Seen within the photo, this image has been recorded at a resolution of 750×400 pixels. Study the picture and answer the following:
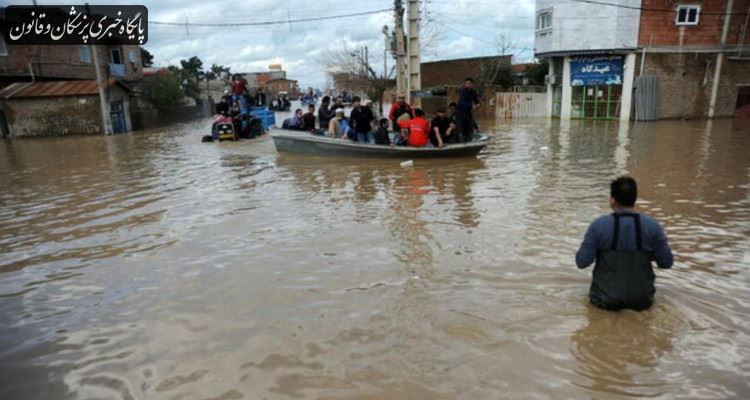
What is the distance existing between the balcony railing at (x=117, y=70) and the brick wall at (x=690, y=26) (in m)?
30.6

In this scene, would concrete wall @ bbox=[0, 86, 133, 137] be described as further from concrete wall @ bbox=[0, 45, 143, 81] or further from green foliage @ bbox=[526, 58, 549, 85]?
green foliage @ bbox=[526, 58, 549, 85]

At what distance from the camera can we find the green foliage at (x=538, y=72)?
34162mm

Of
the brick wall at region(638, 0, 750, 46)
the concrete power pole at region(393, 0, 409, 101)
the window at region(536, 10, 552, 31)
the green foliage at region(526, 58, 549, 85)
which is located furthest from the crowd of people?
the green foliage at region(526, 58, 549, 85)

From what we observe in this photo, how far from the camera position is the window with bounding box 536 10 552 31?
2759cm

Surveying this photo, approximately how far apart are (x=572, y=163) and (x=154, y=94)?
100ft

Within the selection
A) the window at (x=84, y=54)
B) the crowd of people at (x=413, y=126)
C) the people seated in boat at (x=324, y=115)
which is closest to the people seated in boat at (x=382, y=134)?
the crowd of people at (x=413, y=126)

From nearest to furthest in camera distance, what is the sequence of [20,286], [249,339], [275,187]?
[249,339]
[20,286]
[275,187]

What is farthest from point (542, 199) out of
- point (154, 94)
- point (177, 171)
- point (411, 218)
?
point (154, 94)

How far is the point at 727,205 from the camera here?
812 centimetres

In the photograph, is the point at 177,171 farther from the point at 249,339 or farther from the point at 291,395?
the point at 291,395

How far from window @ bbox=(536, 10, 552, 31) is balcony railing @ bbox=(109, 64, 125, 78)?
26.0 meters

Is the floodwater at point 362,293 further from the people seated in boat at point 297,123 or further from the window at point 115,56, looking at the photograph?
the window at point 115,56

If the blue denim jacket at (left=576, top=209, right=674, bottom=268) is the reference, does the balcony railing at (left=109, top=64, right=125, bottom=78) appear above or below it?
above

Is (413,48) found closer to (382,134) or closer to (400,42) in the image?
(400,42)
